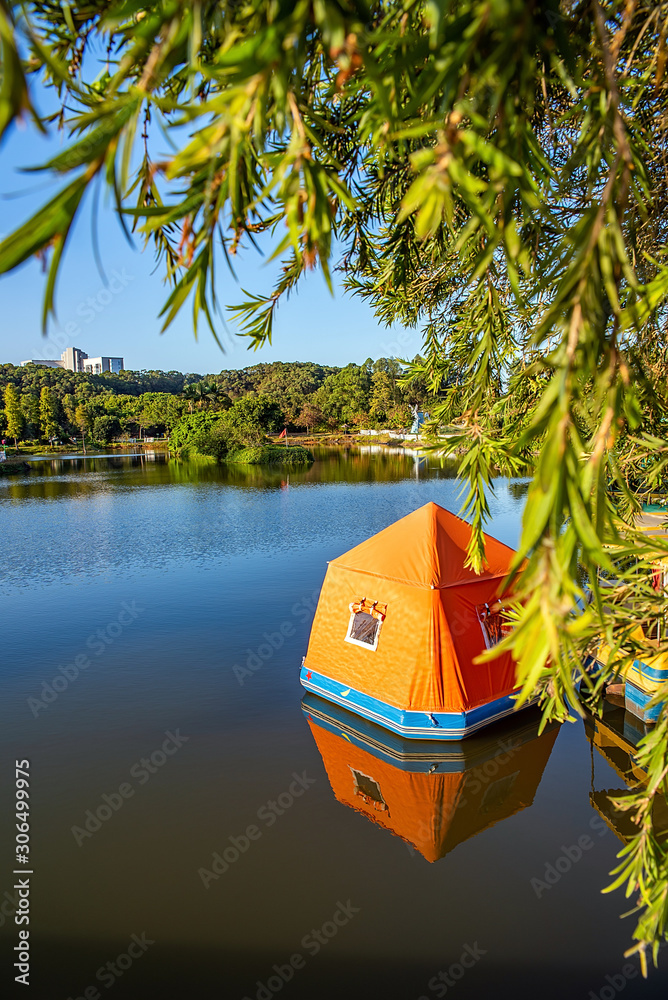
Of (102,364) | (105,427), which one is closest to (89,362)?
(102,364)

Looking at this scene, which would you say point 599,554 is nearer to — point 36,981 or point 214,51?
point 214,51

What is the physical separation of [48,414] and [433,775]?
176 ft

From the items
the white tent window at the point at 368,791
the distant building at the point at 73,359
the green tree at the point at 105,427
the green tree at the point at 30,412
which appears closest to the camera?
the white tent window at the point at 368,791

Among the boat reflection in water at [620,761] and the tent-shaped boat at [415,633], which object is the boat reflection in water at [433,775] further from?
the boat reflection in water at [620,761]

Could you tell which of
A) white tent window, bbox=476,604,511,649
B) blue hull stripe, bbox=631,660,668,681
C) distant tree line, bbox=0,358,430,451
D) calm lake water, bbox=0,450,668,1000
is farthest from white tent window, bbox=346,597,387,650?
distant tree line, bbox=0,358,430,451

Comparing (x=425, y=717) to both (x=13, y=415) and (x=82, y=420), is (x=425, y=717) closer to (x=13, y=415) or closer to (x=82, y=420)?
(x=13, y=415)

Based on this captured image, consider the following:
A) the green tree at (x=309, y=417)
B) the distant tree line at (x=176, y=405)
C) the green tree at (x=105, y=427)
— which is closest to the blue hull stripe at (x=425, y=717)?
the distant tree line at (x=176, y=405)

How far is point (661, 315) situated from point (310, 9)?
2.82 metres

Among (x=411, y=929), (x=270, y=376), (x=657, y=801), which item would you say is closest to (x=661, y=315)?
(x=411, y=929)

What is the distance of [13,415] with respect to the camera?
4850 centimetres

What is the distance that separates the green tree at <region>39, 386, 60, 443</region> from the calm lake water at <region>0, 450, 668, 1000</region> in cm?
4666

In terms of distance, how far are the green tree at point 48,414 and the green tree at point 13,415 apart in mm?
2043

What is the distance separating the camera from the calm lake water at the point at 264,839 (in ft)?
14.0

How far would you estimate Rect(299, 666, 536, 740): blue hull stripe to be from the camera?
645 centimetres
